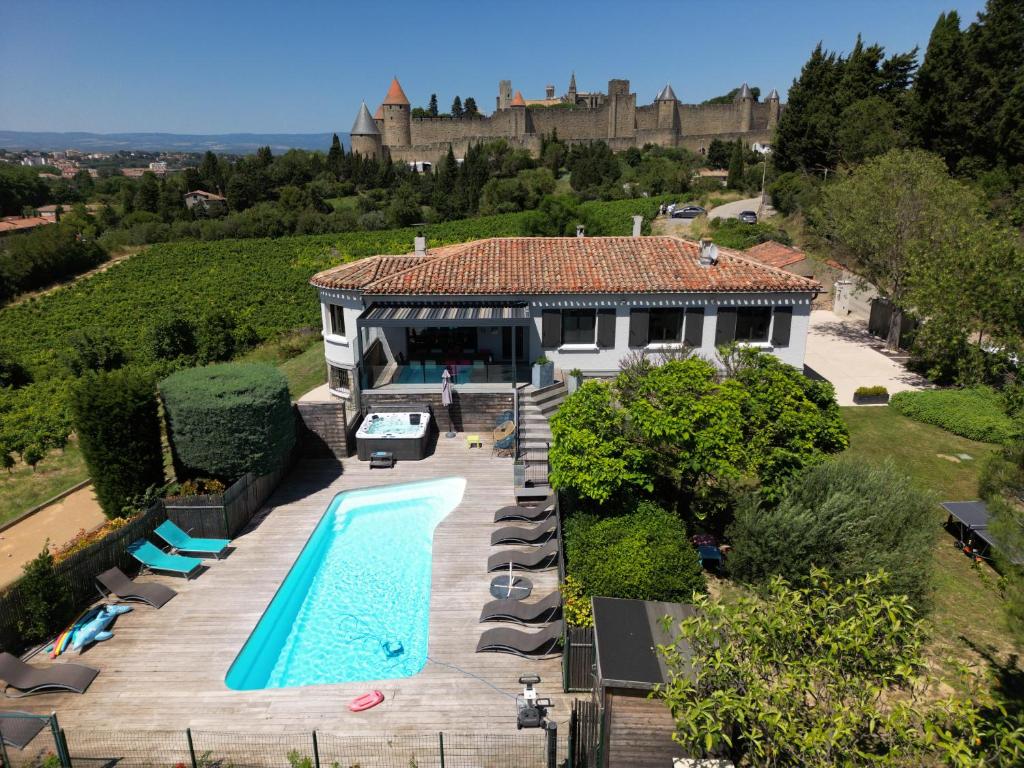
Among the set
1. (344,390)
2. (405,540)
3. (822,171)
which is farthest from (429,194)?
(405,540)

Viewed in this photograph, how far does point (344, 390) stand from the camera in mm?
21875

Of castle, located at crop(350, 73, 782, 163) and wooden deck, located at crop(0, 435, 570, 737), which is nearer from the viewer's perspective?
wooden deck, located at crop(0, 435, 570, 737)

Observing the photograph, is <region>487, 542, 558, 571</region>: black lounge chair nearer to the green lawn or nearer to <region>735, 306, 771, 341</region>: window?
the green lawn

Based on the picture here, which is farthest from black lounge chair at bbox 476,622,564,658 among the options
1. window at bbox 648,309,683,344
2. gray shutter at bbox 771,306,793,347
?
gray shutter at bbox 771,306,793,347

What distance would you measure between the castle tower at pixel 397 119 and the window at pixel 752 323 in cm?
10607

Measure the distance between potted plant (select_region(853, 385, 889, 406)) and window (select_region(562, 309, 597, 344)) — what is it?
960cm

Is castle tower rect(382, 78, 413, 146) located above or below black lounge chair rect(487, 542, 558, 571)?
above

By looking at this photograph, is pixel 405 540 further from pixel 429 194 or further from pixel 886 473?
pixel 429 194

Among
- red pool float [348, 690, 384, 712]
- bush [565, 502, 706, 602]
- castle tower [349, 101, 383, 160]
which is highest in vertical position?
castle tower [349, 101, 383, 160]

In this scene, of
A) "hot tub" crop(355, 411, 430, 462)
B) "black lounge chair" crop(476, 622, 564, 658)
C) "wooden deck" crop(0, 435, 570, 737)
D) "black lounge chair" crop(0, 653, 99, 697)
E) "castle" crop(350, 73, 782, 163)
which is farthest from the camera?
"castle" crop(350, 73, 782, 163)

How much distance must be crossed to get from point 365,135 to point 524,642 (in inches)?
4552

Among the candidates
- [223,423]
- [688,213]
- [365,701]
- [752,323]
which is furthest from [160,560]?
[688,213]

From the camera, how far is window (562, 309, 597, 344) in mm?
20828

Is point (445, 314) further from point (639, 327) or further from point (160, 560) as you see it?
point (160, 560)
